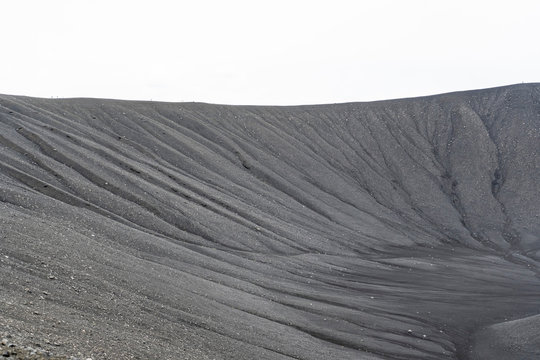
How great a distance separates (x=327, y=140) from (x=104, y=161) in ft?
105

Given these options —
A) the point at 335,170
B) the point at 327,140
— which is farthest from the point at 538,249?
the point at 327,140

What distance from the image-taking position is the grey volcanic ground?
20.2 metres

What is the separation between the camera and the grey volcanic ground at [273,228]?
20.2 m

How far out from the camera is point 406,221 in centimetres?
5603

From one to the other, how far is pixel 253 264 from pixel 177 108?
30178mm

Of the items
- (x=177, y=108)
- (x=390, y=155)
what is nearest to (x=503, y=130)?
(x=390, y=155)

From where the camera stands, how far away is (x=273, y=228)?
136ft

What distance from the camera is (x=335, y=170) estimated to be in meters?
61.6

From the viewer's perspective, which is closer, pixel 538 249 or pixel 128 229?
pixel 128 229

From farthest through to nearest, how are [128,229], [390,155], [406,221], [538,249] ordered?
[390,155] → [406,221] → [538,249] → [128,229]

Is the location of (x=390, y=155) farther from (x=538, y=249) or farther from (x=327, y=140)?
(x=538, y=249)

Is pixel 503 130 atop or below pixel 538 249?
atop

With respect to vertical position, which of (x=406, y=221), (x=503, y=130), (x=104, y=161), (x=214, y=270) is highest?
(x=503, y=130)

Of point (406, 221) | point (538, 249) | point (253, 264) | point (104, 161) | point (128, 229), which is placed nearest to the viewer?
point (128, 229)
